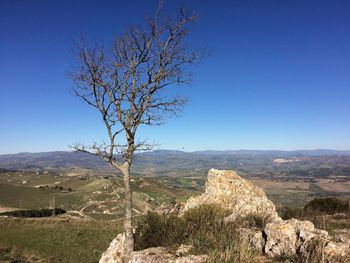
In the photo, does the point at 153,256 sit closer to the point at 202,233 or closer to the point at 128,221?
the point at 202,233

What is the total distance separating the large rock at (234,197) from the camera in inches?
481

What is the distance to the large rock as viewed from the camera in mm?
12227

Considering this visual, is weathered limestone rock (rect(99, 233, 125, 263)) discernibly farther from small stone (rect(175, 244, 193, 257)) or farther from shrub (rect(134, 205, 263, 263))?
small stone (rect(175, 244, 193, 257))

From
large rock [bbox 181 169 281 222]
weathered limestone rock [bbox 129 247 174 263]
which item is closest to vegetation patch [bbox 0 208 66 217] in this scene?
large rock [bbox 181 169 281 222]

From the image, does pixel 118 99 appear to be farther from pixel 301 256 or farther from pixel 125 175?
pixel 301 256

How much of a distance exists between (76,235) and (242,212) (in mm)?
23871

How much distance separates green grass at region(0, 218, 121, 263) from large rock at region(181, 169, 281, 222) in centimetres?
1041

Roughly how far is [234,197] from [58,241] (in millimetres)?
21303

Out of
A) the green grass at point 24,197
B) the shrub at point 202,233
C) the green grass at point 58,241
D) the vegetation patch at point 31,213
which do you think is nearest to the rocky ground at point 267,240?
the shrub at point 202,233

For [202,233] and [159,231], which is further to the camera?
[159,231]

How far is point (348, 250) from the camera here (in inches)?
265

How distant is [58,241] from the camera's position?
94.8 feet

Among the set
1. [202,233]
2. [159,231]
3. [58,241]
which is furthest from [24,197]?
[202,233]

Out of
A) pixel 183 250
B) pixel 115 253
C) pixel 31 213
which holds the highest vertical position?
pixel 183 250
